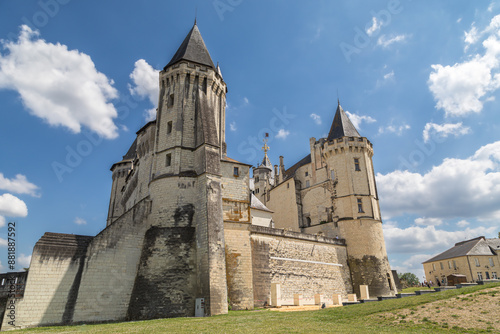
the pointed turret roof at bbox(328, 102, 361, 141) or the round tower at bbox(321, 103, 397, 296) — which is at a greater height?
the pointed turret roof at bbox(328, 102, 361, 141)

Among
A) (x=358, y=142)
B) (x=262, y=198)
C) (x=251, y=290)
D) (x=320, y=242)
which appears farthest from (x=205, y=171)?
(x=262, y=198)

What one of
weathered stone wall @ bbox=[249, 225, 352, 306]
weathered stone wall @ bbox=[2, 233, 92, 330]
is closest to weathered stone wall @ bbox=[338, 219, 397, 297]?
weathered stone wall @ bbox=[249, 225, 352, 306]

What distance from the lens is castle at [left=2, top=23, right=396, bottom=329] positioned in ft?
61.1

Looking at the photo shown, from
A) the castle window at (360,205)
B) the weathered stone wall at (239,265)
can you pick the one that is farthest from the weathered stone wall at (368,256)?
the weathered stone wall at (239,265)

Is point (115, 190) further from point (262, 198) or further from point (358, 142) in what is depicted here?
point (358, 142)

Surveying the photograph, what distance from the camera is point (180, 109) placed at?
82.9 feet

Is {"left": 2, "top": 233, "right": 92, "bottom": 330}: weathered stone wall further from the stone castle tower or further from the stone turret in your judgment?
the stone castle tower

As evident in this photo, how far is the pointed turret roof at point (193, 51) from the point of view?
27.2 metres

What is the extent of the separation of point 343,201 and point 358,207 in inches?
65.2

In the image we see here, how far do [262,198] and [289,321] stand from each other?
36269 mm

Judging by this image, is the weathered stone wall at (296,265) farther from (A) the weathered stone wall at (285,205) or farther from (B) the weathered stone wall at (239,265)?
(A) the weathered stone wall at (285,205)

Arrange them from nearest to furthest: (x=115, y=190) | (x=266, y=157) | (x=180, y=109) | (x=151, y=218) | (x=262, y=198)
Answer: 1. (x=151, y=218)
2. (x=180, y=109)
3. (x=115, y=190)
4. (x=262, y=198)
5. (x=266, y=157)

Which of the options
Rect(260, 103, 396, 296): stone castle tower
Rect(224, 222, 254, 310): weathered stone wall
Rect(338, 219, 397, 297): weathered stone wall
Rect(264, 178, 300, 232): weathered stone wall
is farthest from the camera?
Rect(264, 178, 300, 232): weathered stone wall

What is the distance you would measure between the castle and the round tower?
11 cm
